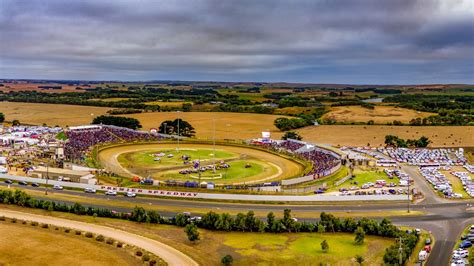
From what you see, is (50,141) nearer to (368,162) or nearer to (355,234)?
(368,162)

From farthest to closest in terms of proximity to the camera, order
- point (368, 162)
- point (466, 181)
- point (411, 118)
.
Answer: point (411, 118) < point (368, 162) < point (466, 181)

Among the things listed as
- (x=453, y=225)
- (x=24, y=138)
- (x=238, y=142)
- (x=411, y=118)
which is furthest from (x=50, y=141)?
(x=411, y=118)

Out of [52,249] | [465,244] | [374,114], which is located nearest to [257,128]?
[374,114]

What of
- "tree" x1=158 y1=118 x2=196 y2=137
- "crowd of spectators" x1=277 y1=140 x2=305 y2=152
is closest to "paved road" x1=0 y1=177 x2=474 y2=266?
"crowd of spectators" x1=277 y1=140 x2=305 y2=152

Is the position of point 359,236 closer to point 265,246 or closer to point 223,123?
point 265,246

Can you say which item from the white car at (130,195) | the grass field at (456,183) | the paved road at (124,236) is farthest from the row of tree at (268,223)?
the grass field at (456,183)

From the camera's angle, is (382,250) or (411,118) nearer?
(382,250)
